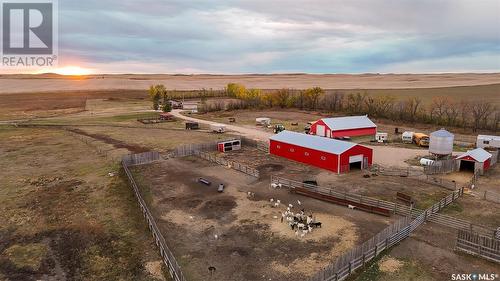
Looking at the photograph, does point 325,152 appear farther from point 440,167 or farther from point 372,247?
point 372,247

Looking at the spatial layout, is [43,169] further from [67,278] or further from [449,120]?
[449,120]

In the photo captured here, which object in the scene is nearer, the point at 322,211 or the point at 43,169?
the point at 322,211

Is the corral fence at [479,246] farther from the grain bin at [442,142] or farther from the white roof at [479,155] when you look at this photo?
the grain bin at [442,142]

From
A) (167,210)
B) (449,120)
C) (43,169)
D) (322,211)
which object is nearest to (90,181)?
(43,169)

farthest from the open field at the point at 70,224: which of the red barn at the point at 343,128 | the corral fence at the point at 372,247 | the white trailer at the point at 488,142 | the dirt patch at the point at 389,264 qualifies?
the white trailer at the point at 488,142

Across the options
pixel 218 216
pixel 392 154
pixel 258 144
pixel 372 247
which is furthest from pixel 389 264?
pixel 258 144

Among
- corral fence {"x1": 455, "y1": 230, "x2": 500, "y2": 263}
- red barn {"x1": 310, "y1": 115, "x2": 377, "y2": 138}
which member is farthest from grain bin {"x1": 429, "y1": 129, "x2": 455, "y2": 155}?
corral fence {"x1": 455, "y1": 230, "x2": 500, "y2": 263}
